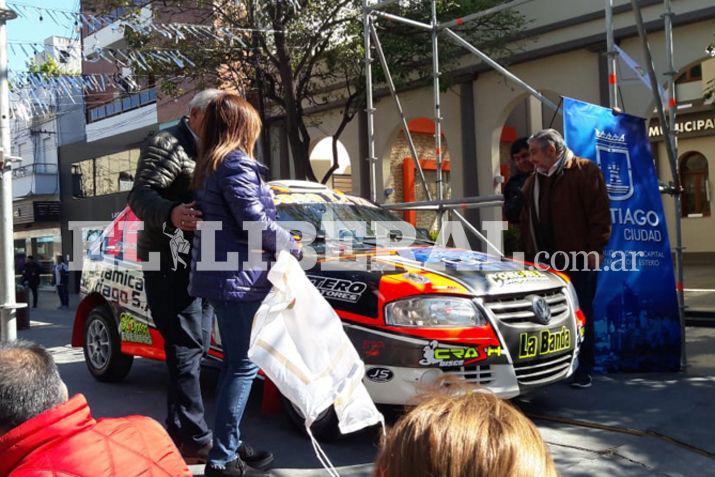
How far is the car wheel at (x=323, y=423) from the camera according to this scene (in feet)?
13.3

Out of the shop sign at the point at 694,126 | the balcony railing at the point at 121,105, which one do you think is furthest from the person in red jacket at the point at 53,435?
the balcony railing at the point at 121,105

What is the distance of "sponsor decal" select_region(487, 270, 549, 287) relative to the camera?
4.30 meters

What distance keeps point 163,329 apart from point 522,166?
12.2 ft

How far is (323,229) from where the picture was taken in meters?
5.13

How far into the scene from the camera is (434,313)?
13.1 ft

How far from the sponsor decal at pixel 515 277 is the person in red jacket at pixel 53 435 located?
9.21ft

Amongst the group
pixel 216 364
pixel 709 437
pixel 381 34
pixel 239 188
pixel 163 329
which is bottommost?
pixel 709 437

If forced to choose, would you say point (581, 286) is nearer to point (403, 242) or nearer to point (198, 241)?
point (403, 242)

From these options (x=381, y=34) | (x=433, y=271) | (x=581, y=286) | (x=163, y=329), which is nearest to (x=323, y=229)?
(x=433, y=271)

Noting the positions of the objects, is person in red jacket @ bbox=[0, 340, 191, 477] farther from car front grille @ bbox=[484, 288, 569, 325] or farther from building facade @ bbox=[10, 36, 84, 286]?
building facade @ bbox=[10, 36, 84, 286]

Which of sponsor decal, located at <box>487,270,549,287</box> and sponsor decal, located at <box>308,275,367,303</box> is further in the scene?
sponsor decal, located at <box>487,270,549,287</box>

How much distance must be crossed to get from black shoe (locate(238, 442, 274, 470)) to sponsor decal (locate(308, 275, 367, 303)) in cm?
101

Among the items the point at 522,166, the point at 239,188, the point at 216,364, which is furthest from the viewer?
the point at 522,166

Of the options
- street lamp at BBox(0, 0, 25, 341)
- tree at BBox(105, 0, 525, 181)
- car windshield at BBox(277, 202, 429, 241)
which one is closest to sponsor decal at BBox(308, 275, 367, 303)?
car windshield at BBox(277, 202, 429, 241)
